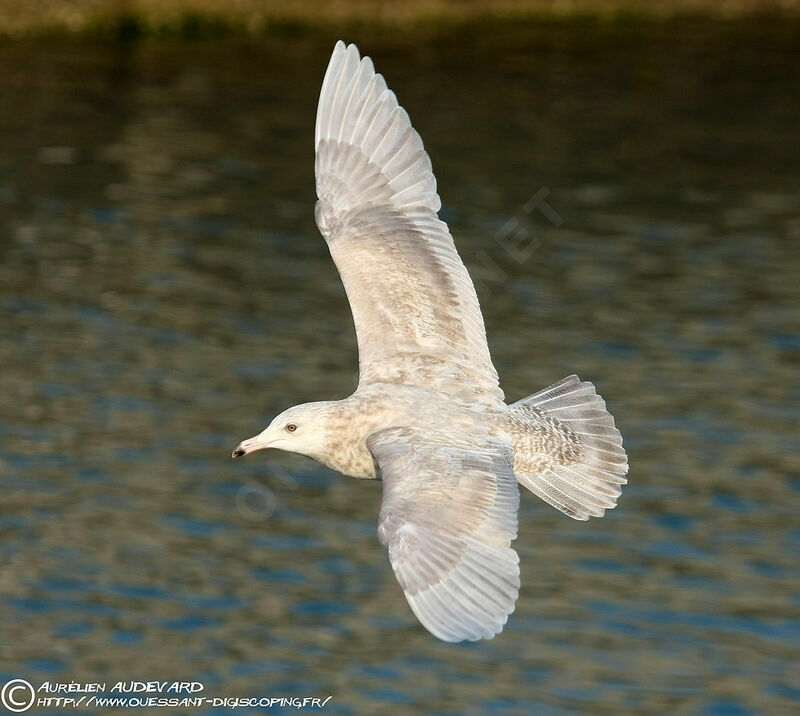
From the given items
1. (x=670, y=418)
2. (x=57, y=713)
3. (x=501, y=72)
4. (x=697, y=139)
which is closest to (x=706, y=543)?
(x=670, y=418)

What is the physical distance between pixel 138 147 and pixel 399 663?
12.4m

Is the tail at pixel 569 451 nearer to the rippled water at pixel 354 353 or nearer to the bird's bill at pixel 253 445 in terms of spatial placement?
the bird's bill at pixel 253 445

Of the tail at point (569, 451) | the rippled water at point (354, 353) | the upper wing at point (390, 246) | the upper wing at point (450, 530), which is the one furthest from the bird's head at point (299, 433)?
the rippled water at point (354, 353)

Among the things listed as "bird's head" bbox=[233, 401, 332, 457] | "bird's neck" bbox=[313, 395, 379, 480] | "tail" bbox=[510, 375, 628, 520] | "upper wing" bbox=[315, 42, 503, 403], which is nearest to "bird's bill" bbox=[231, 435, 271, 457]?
"bird's head" bbox=[233, 401, 332, 457]

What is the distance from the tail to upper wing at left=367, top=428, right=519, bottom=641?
70 cm

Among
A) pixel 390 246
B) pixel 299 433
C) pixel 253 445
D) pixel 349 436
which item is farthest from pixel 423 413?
pixel 390 246

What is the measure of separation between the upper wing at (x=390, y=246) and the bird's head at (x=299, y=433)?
1.77 ft

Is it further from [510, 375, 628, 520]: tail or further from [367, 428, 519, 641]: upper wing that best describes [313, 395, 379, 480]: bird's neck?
[510, 375, 628, 520]: tail

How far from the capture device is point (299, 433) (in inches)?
328

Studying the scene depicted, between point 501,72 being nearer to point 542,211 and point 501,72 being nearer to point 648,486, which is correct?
point 542,211

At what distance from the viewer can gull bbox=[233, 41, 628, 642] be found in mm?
7305

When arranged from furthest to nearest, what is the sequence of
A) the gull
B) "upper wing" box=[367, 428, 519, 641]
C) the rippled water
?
1. the rippled water
2. the gull
3. "upper wing" box=[367, 428, 519, 641]

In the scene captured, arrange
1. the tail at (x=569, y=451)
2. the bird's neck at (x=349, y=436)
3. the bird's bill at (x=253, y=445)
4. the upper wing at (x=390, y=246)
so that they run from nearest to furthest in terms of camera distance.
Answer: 1. the bird's neck at (x=349, y=436)
2. the bird's bill at (x=253, y=445)
3. the tail at (x=569, y=451)
4. the upper wing at (x=390, y=246)

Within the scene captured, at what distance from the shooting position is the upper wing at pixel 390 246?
8906mm
